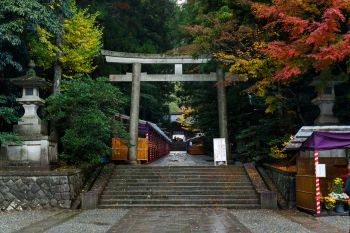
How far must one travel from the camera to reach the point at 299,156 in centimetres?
1323

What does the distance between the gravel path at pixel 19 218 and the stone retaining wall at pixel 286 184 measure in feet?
25.0

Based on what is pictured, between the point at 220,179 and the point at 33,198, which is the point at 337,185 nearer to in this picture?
the point at 220,179

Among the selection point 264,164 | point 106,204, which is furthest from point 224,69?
point 106,204

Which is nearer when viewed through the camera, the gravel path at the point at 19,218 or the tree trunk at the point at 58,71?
the gravel path at the point at 19,218

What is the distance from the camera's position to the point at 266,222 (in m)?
10.6

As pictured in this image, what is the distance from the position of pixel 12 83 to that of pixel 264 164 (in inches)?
420

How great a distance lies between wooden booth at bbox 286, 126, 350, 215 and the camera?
1178cm

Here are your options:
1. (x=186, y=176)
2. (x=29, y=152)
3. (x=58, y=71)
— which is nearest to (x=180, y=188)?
(x=186, y=176)

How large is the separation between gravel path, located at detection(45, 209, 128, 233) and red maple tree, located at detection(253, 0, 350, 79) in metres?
6.41

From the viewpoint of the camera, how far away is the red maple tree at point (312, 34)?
10.9 metres

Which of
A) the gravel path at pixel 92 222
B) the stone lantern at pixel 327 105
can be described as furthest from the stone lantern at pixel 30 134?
the stone lantern at pixel 327 105

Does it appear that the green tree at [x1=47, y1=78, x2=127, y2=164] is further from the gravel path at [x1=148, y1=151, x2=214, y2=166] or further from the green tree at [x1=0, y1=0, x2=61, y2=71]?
the gravel path at [x1=148, y1=151, x2=214, y2=166]

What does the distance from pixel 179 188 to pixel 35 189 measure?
507cm

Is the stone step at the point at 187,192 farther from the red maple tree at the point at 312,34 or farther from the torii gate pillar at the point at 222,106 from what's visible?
the torii gate pillar at the point at 222,106
